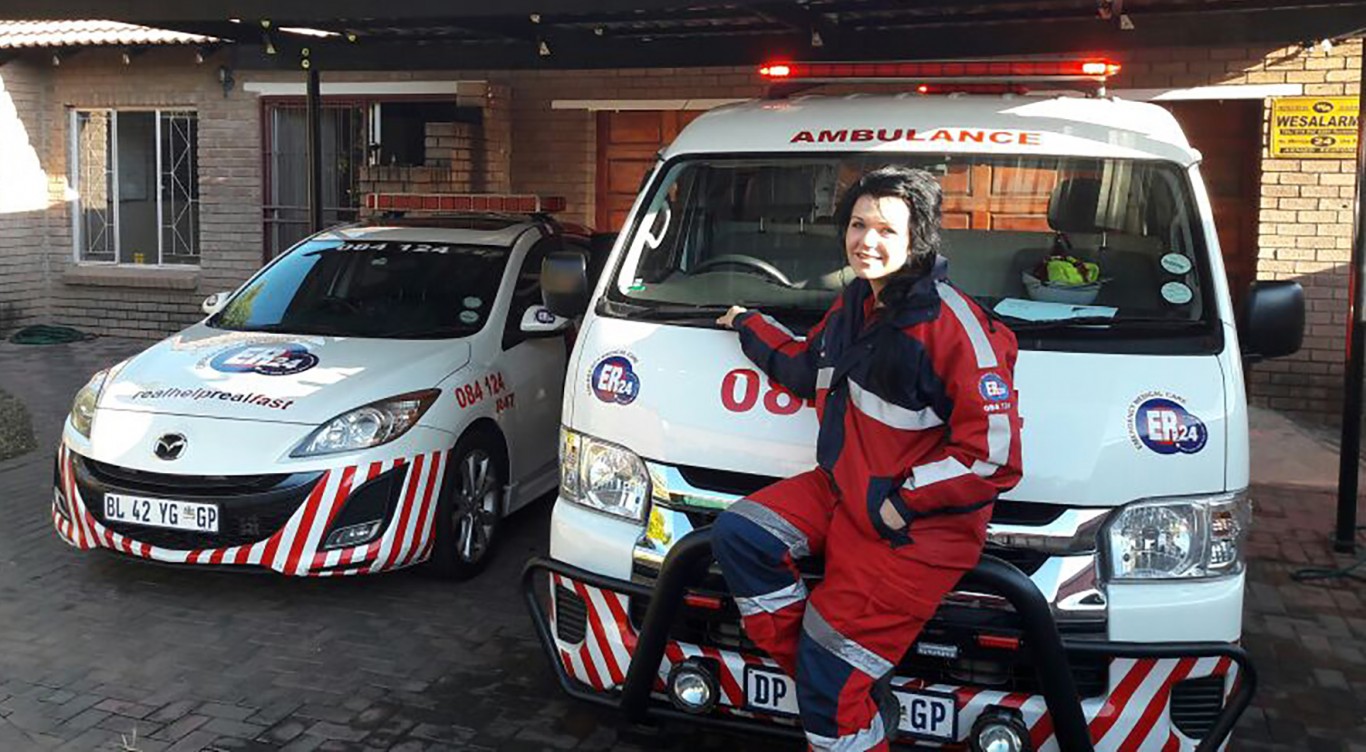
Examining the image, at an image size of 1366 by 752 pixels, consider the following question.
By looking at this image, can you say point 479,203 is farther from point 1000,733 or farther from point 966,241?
point 1000,733

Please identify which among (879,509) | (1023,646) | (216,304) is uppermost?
(216,304)

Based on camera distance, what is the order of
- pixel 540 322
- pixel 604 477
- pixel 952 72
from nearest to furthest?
pixel 604 477
pixel 952 72
pixel 540 322

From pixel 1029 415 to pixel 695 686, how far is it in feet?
3.72

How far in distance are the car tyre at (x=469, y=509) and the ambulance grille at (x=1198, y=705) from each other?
3161 mm

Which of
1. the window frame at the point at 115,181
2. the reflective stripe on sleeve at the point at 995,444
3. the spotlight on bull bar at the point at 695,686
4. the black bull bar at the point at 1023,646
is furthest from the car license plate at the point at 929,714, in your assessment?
the window frame at the point at 115,181

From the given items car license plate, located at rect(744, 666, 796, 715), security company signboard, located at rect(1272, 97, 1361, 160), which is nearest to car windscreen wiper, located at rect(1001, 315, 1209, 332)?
car license plate, located at rect(744, 666, 796, 715)

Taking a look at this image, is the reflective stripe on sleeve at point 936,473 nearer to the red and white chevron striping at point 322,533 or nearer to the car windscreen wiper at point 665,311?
the car windscreen wiper at point 665,311

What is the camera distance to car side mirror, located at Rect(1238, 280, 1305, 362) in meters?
3.83

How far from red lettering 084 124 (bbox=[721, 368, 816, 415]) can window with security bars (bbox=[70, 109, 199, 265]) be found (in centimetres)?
1012

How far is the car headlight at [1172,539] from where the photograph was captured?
10.7 feet

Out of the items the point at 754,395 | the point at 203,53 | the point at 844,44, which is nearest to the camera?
the point at 754,395

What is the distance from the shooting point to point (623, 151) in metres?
10.7

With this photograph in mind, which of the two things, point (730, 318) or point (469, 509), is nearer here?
point (730, 318)

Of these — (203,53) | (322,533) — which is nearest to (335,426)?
(322,533)
